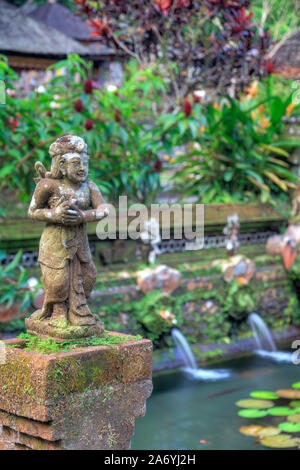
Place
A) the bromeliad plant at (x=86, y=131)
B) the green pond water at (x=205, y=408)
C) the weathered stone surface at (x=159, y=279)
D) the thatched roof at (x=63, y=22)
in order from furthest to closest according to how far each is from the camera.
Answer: the thatched roof at (x=63, y=22) → the weathered stone surface at (x=159, y=279) → the bromeliad plant at (x=86, y=131) → the green pond water at (x=205, y=408)

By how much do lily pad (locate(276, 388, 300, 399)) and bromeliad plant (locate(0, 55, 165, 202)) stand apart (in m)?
2.52

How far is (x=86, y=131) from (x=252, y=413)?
3113mm

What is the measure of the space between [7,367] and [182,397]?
3.03 m

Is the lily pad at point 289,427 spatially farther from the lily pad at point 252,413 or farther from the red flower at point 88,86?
the red flower at point 88,86

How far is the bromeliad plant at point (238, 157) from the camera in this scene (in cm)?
937

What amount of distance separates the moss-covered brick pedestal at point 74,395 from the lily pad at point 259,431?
186 centimetres

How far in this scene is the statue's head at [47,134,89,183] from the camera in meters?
4.05

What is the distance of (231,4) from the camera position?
30.1 ft

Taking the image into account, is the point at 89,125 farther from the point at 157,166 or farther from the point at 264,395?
the point at 264,395

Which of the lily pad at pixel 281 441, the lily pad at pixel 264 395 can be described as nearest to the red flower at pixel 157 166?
the lily pad at pixel 264 395

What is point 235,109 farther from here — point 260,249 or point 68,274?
point 68,274

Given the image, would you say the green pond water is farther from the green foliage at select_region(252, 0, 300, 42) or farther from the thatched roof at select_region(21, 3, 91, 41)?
the thatched roof at select_region(21, 3, 91, 41)

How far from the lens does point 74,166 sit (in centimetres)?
405
